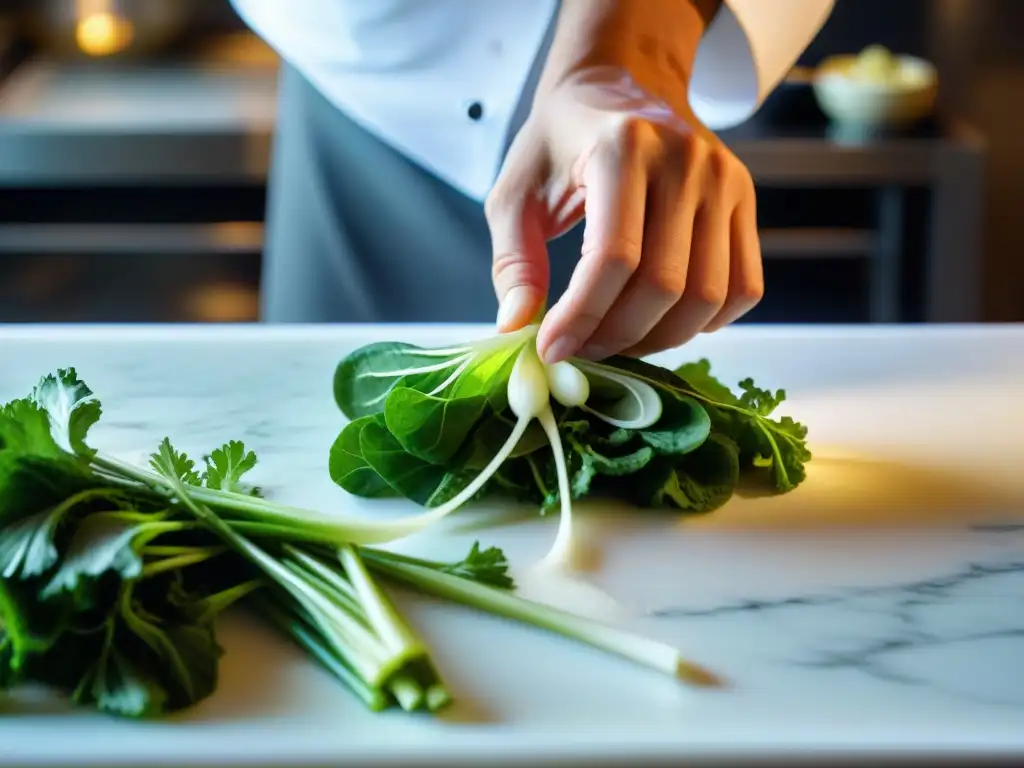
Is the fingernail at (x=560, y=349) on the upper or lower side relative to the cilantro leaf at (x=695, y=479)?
upper

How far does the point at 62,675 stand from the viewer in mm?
479

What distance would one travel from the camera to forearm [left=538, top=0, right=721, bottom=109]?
86 centimetres

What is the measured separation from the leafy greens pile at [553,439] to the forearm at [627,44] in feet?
0.88

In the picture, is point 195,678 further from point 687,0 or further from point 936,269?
point 936,269

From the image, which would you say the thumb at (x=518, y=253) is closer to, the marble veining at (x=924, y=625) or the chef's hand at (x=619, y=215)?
the chef's hand at (x=619, y=215)

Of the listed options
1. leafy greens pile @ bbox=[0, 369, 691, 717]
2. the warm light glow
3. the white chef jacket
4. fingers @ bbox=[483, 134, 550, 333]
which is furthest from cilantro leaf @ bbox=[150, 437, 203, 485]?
the warm light glow

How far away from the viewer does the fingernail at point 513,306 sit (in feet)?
2.31

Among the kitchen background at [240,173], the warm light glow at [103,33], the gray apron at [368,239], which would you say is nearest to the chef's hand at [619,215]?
the gray apron at [368,239]

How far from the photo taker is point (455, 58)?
43.4 inches

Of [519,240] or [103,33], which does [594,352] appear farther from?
[103,33]

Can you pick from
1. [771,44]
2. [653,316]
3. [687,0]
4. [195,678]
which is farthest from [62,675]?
[771,44]

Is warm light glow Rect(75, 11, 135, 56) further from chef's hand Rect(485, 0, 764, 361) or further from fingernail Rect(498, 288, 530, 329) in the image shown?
fingernail Rect(498, 288, 530, 329)

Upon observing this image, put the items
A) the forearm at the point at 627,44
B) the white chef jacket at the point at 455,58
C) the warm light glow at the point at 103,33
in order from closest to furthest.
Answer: the forearm at the point at 627,44
the white chef jacket at the point at 455,58
the warm light glow at the point at 103,33

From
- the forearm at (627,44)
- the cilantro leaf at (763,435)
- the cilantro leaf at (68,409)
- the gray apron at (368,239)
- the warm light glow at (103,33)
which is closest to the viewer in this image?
the cilantro leaf at (68,409)
